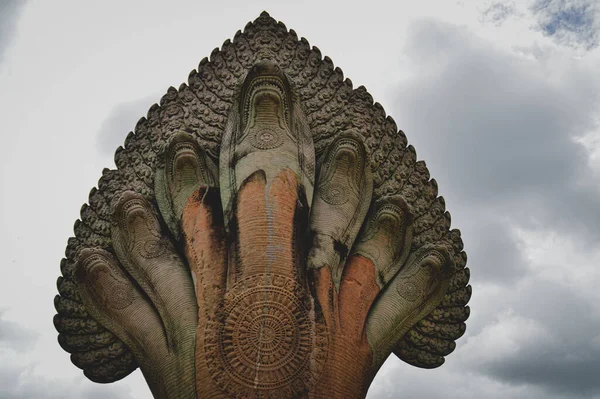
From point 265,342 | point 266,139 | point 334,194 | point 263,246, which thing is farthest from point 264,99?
point 265,342

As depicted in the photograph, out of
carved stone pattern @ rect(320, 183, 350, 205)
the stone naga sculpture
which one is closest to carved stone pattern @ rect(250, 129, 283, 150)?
the stone naga sculpture

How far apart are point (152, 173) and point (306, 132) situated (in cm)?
202

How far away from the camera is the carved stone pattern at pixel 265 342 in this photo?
782 cm

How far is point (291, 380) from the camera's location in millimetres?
7820

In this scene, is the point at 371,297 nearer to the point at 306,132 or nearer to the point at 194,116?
the point at 306,132

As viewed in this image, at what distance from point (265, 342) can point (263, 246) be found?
1.04 meters

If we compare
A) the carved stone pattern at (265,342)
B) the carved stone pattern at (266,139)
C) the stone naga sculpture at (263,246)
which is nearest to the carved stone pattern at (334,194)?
the stone naga sculpture at (263,246)

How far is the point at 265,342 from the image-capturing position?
7.92 m

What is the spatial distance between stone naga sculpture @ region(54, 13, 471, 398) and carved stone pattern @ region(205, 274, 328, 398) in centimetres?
1

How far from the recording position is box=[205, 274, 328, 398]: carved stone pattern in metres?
7.82

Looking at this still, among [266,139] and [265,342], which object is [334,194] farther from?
[265,342]

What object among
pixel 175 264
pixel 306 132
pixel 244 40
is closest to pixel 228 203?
pixel 175 264

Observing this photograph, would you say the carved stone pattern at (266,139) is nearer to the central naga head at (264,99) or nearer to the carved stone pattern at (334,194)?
the central naga head at (264,99)

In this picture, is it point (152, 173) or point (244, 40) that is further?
point (244, 40)
